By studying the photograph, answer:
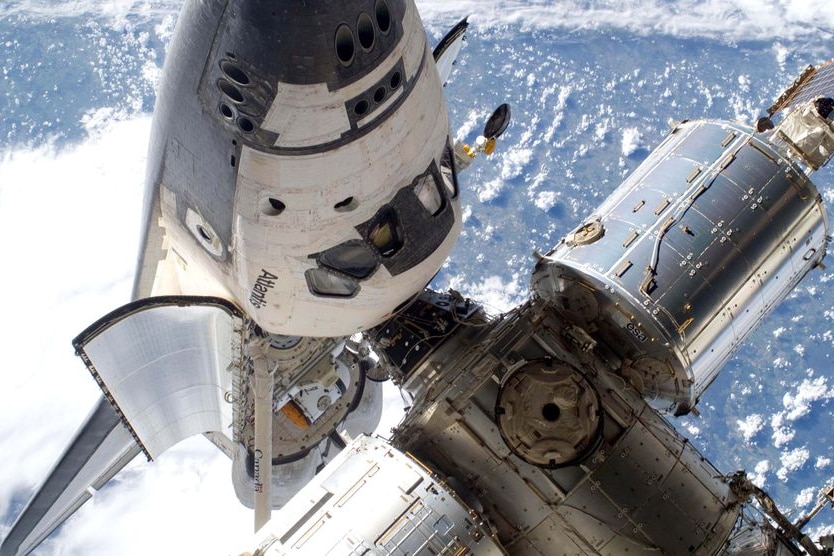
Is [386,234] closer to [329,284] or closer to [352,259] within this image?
[352,259]

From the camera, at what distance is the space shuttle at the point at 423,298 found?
11.2 m

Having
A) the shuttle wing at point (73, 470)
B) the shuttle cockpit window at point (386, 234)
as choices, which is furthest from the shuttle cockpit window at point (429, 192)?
the shuttle wing at point (73, 470)

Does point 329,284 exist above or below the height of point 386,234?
below

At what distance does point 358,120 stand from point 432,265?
3.31 metres

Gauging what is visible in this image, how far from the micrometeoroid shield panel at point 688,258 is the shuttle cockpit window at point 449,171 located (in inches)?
80.6

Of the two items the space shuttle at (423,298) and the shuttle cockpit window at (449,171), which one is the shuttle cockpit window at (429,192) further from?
the shuttle cockpit window at (449,171)

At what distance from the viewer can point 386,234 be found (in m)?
13.0

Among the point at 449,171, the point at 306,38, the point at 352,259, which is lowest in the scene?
the point at 352,259

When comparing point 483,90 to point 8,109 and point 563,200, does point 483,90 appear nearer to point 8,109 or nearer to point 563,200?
point 563,200

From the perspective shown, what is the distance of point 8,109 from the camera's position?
50375mm

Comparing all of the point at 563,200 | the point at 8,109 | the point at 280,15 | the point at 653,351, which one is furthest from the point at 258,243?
the point at 8,109

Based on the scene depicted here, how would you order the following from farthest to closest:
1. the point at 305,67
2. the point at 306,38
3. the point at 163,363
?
the point at 163,363
the point at 305,67
the point at 306,38

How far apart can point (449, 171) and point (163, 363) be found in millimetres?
5384

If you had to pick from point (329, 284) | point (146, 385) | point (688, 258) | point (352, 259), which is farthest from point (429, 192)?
point (146, 385)
